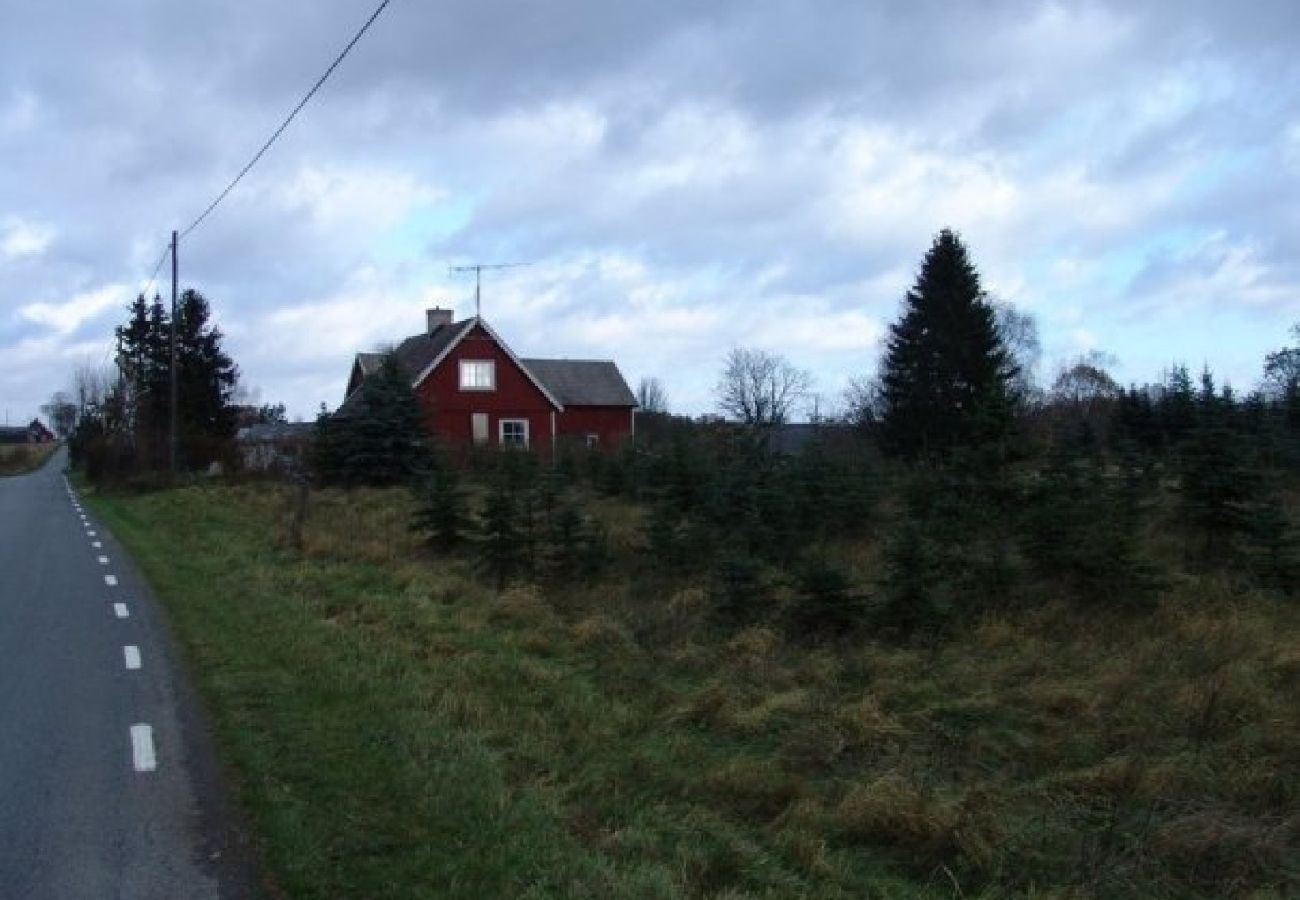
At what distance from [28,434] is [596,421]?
156 m

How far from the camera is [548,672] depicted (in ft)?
31.9

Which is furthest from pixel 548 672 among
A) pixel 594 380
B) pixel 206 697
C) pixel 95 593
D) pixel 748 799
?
pixel 594 380

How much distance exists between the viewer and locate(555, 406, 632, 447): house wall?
54.3 metres

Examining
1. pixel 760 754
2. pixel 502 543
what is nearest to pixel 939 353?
pixel 502 543

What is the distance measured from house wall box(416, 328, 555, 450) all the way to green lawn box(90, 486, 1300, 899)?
3675 cm

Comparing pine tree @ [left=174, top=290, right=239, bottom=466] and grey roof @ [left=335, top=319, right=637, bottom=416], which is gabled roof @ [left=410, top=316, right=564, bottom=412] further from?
pine tree @ [left=174, top=290, right=239, bottom=466]

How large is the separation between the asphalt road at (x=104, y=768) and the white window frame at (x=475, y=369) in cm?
3498

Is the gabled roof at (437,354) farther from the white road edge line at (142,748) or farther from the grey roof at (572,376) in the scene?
the white road edge line at (142,748)

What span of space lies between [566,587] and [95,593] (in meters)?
6.56

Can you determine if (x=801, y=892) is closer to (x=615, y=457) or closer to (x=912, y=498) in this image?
(x=912, y=498)

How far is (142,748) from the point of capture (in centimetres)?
780

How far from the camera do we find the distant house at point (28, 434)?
559 ft

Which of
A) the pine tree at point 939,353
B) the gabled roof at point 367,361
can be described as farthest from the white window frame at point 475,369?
the pine tree at point 939,353

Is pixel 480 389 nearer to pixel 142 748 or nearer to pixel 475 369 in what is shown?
pixel 475 369
